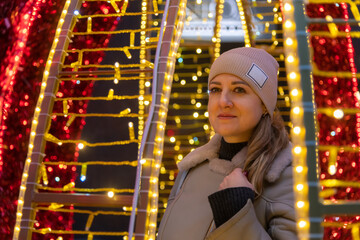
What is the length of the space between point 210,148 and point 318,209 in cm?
63

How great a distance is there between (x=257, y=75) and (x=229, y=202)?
31cm

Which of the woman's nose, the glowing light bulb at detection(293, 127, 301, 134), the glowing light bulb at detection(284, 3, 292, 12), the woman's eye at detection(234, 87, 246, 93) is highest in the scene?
the woman's eye at detection(234, 87, 246, 93)

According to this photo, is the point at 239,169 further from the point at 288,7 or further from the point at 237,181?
the point at 288,7

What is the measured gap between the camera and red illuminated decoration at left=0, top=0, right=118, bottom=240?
2.06 m

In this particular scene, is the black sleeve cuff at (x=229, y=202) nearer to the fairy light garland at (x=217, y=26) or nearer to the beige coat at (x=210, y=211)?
the beige coat at (x=210, y=211)

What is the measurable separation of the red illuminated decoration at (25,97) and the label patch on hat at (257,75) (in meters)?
1.31

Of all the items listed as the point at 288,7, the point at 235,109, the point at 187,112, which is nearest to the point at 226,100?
the point at 235,109

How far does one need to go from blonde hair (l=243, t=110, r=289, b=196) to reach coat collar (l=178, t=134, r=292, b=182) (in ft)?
0.04

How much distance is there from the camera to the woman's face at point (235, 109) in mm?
1029

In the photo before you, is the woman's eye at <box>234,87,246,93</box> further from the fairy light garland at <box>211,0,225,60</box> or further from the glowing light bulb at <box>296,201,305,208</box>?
the fairy light garland at <box>211,0,225,60</box>

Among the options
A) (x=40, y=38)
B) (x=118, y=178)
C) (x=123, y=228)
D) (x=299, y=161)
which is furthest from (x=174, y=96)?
(x=299, y=161)

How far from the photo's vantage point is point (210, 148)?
1.15m

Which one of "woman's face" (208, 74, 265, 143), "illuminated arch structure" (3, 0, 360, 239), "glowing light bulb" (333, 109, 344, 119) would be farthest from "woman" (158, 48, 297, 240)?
"glowing light bulb" (333, 109, 344, 119)

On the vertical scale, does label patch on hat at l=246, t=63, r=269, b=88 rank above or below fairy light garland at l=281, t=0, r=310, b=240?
above
